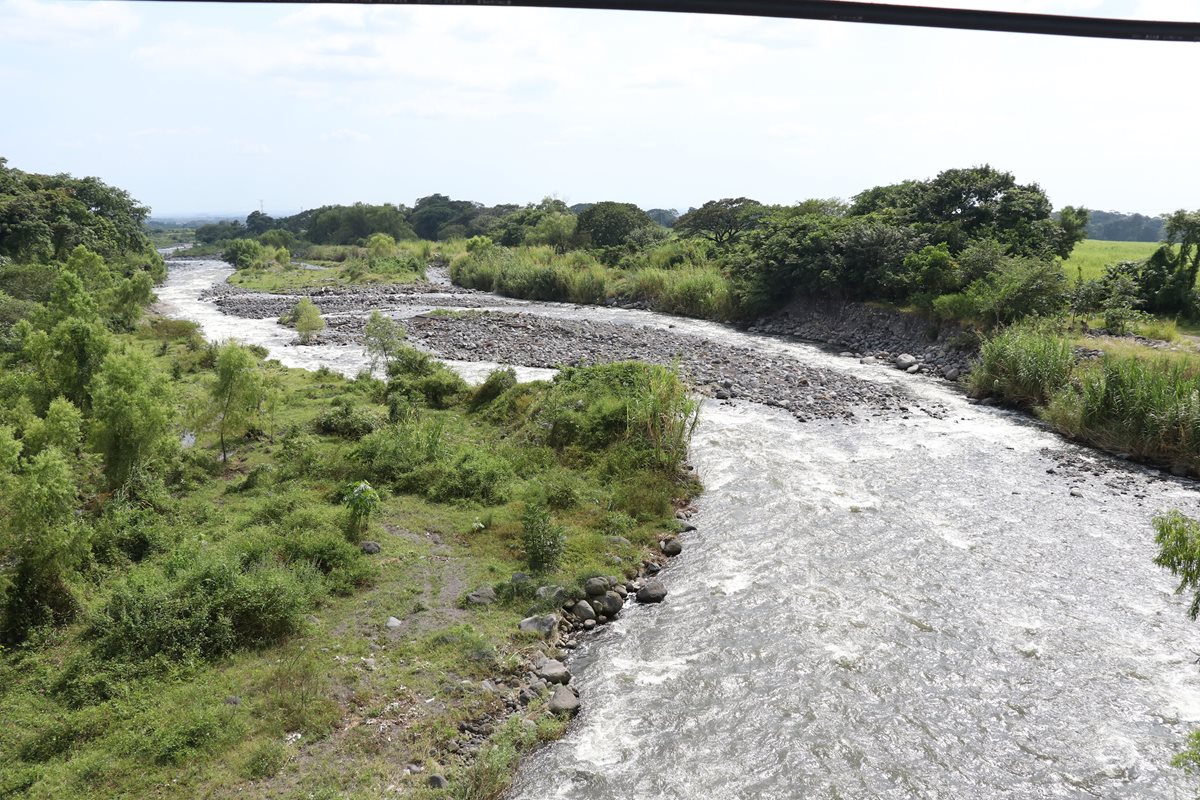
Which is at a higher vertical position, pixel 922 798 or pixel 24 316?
pixel 24 316

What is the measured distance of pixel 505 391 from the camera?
794 inches

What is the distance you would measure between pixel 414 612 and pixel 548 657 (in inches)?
78.7

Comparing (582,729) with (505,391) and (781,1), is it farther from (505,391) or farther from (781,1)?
(505,391)

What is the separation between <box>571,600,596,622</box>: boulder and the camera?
1085 cm

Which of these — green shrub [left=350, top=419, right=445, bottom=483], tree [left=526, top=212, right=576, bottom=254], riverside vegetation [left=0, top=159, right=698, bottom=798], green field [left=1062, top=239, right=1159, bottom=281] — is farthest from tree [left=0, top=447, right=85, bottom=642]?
tree [left=526, top=212, right=576, bottom=254]

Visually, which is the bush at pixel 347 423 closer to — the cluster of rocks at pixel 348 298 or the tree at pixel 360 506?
the tree at pixel 360 506

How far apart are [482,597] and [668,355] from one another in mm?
19081

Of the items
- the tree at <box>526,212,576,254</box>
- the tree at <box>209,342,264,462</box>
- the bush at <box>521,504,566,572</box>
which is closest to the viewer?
the bush at <box>521,504,566,572</box>

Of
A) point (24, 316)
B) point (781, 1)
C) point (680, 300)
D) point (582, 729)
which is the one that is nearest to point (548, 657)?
point (582, 729)

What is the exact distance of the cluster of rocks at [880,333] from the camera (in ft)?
83.5

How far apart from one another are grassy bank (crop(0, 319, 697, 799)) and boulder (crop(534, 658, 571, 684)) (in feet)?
1.02

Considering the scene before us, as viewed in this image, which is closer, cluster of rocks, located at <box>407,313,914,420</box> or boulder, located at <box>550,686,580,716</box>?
boulder, located at <box>550,686,580,716</box>

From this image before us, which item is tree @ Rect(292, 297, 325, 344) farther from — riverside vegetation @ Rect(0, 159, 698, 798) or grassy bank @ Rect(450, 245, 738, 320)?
grassy bank @ Rect(450, 245, 738, 320)

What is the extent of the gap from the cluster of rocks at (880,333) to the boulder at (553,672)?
19.3m
